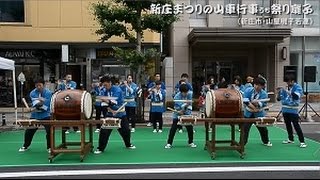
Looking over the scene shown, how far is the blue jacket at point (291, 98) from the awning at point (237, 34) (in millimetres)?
11376

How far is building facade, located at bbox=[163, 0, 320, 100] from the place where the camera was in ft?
81.7

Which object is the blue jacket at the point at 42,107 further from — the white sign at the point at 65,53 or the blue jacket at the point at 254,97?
the white sign at the point at 65,53

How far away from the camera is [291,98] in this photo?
37.8 feet

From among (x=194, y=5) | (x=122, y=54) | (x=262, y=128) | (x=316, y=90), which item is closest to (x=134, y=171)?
(x=262, y=128)

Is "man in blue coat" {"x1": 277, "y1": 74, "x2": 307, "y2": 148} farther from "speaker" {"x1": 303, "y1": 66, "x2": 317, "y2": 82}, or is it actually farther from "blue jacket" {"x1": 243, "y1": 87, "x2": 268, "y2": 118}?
"speaker" {"x1": 303, "y1": 66, "x2": 317, "y2": 82}

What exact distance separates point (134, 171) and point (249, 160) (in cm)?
275

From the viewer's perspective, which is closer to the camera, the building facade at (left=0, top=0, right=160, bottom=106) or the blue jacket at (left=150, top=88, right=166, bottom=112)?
the blue jacket at (left=150, top=88, right=166, bottom=112)

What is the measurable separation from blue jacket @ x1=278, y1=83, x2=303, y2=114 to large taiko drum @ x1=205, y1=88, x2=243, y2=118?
2142 mm

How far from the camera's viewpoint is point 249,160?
31.9ft

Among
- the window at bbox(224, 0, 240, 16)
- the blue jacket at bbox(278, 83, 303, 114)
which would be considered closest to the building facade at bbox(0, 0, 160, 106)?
the window at bbox(224, 0, 240, 16)

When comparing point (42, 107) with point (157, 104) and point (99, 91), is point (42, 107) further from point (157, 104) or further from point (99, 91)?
point (157, 104)

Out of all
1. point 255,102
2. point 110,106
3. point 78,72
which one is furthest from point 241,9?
point 110,106

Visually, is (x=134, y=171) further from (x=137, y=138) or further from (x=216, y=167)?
(x=137, y=138)

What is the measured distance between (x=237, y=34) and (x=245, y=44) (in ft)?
6.18
